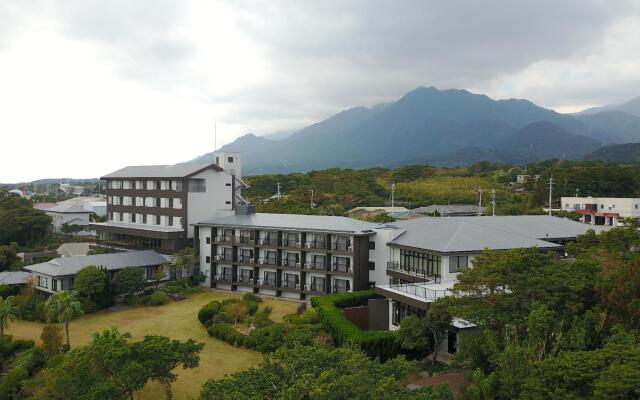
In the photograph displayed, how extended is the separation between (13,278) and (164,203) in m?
13.3

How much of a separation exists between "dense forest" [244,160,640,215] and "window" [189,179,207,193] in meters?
15.2

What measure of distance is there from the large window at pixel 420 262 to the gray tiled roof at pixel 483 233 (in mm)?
636

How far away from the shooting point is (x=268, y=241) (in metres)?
37.0

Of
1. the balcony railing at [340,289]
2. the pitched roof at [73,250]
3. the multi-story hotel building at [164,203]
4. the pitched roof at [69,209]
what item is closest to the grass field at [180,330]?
the balcony railing at [340,289]

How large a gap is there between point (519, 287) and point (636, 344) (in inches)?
177

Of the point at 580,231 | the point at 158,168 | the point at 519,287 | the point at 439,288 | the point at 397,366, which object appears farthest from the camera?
the point at 158,168

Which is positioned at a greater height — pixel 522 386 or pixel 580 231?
pixel 580 231

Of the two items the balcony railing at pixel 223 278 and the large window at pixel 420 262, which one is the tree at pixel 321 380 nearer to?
the large window at pixel 420 262

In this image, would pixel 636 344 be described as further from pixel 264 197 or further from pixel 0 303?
pixel 264 197

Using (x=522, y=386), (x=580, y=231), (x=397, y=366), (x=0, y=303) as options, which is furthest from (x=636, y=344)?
(x=0, y=303)

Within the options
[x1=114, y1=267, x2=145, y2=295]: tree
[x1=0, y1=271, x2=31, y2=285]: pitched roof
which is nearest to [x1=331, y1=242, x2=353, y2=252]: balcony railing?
[x1=114, y1=267, x2=145, y2=295]: tree

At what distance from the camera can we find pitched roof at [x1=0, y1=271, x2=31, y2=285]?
35.8 metres

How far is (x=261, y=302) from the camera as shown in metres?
34.2

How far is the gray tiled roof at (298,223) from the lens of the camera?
3406 cm
